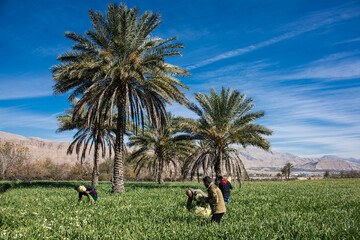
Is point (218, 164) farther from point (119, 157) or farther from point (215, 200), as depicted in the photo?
point (215, 200)

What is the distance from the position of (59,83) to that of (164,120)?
7.88m

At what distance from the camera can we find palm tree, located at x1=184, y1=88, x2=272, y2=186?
1742cm

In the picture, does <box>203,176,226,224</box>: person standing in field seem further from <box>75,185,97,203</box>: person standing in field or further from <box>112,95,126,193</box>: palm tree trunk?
<box>112,95,126,193</box>: palm tree trunk

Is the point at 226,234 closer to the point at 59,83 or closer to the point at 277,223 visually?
the point at 277,223

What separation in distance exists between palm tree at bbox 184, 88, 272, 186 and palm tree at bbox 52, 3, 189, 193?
3187 millimetres

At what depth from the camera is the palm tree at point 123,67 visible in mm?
13766

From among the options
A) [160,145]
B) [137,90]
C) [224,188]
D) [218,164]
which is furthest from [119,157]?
[160,145]

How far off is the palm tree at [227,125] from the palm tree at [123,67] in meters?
3.19

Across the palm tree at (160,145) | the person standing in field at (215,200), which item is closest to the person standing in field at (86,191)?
the person standing in field at (215,200)

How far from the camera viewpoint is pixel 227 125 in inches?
672

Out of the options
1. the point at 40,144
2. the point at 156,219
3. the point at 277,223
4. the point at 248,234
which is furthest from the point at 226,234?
the point at 40,144

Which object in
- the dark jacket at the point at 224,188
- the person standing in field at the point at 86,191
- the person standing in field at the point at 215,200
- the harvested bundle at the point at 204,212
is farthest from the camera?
the dark jacket at the point at 224,188

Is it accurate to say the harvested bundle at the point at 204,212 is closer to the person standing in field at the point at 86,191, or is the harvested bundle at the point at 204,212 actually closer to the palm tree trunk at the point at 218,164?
the person standing in field at the point at 86,191

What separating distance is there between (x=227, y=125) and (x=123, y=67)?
854 cm
